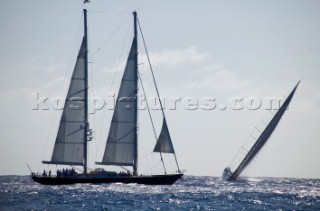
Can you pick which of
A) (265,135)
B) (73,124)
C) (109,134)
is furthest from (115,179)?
(265,135)

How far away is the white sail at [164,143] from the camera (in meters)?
63.8

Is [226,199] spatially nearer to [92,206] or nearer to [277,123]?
[92,206]

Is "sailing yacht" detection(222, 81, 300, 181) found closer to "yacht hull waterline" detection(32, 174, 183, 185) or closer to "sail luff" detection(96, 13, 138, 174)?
"yacht hull waterline" detection(32, 174, 183, 185)

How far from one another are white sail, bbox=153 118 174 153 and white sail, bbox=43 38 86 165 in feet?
34.4

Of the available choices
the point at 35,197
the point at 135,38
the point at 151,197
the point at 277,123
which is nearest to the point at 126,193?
the point at 151,197

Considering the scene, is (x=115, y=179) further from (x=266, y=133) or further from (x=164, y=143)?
(x=266, y=133)

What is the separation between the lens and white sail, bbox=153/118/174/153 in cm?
6375

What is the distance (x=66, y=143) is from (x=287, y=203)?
30573mm

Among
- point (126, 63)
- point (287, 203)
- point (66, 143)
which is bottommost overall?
point (287, 203)

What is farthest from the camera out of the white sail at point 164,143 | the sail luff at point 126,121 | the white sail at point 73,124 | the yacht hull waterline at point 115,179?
the white sail at point 73,124

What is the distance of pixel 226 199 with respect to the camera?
169 ft

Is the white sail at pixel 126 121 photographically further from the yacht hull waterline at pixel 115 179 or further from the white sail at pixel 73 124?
the white sail at pixel 73 124

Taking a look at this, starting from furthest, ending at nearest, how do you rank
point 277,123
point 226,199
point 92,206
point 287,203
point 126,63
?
1. point 277,123
2. point 126,63
3. point 226,199
4. point 287,203
5. point 92,206

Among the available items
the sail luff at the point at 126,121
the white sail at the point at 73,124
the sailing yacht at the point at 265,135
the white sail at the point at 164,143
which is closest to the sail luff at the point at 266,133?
the sailing yacht at the point at 265,135
